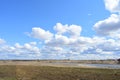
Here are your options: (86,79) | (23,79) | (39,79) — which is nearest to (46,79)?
(39,79)

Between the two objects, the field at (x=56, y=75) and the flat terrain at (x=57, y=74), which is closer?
the field at (x=56, y=75)

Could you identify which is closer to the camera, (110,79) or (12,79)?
(12,79)

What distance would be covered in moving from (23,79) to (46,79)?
3.56 meters

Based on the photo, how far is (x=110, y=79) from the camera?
41250 mm

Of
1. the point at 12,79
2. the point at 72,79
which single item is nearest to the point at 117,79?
the point at 72,79

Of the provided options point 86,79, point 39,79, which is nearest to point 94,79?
point 86,79

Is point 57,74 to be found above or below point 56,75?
above

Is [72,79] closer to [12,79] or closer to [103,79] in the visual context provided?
[103,79]

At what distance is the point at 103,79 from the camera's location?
41.0 m

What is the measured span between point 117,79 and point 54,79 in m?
10.0

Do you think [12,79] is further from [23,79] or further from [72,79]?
[72,79]

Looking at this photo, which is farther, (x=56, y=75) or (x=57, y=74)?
(x=57, y=74)

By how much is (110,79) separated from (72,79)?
20.1 feet

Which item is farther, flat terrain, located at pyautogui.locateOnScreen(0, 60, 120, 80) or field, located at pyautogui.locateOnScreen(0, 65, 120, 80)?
flat terrain, located at pyautogui.locateOnScreen(0, 60, 120, 80)
